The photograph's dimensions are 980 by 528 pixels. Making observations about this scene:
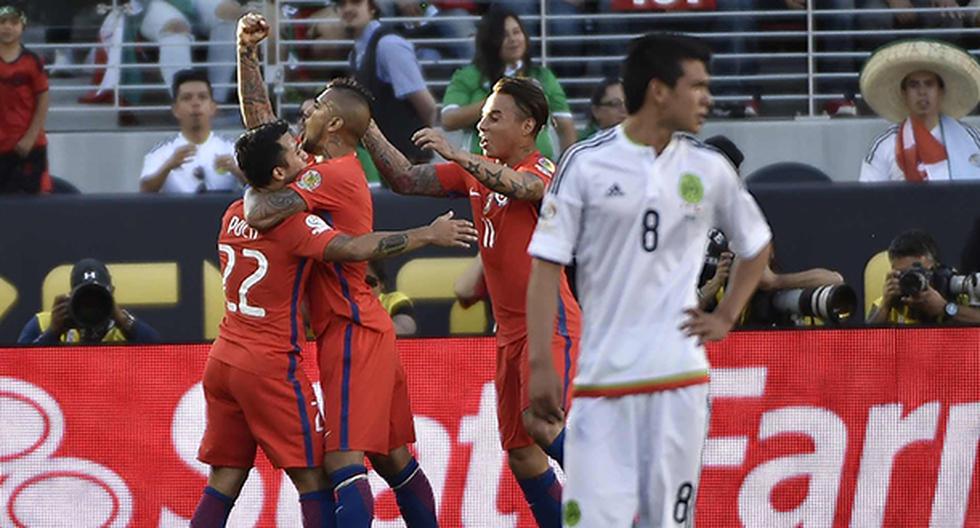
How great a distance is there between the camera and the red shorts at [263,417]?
796 centimetres

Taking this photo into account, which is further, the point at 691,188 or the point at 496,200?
the point at 496,200

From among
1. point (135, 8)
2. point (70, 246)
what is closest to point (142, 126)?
point (135, 8)

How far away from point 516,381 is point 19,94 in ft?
15.8

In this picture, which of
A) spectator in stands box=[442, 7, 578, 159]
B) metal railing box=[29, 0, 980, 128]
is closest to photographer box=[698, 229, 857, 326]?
spectator in stands box=[442, 7, 578, 159]

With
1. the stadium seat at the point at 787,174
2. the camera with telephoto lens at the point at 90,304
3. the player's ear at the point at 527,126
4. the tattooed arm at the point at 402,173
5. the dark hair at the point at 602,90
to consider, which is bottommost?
the camera with telephoto lens at the point at 90,304

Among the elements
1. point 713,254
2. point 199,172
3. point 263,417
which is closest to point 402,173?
point 263,417

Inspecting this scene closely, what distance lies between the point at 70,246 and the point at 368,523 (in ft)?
10.5

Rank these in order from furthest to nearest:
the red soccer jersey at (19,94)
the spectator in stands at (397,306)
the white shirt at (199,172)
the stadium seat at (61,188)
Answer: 1. the red soccer jersey at (19,94)
2. the stadium seat at (61,188)
3. the white shirt at (199,172)
4. the spectator in stands at (397,306)

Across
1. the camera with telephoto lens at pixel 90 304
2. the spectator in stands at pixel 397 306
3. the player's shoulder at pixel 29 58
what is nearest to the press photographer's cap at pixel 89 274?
the camera with telephoto lens at pixel 90 304

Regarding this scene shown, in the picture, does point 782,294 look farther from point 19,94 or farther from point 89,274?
point 19,94

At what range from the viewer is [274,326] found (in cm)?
799

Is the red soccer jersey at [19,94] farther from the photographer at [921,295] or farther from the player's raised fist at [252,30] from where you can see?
the photographer at [921,295]

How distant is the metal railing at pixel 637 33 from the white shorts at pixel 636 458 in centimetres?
728

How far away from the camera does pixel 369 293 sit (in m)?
8.24
